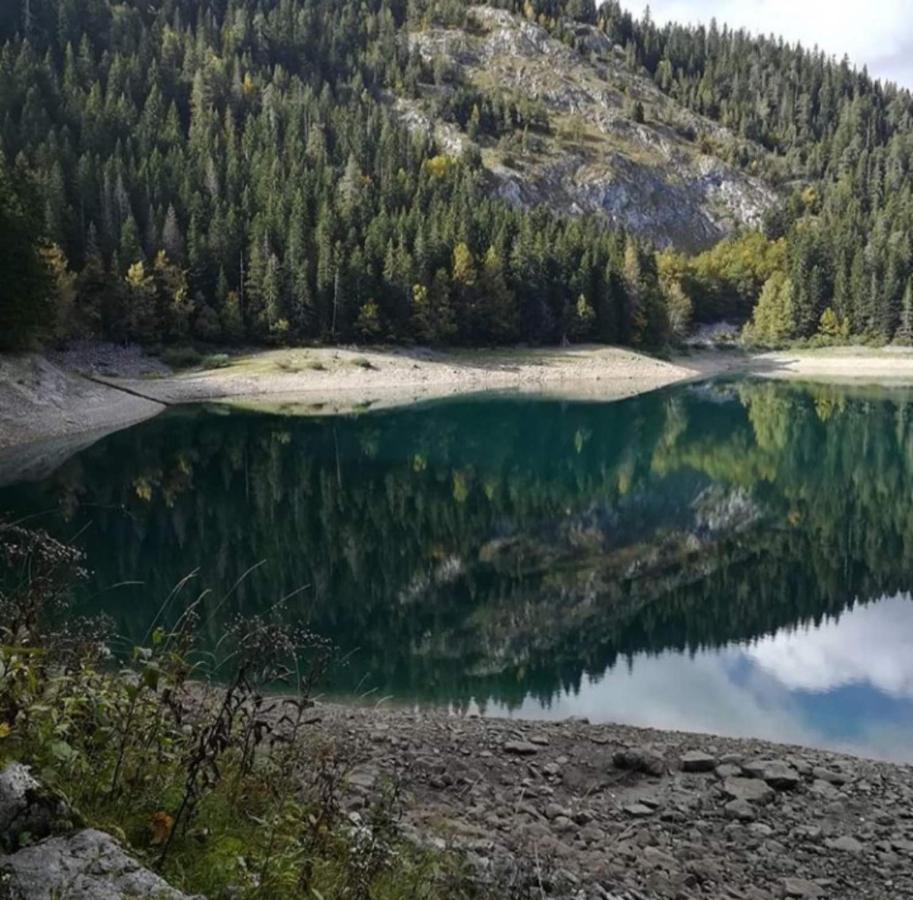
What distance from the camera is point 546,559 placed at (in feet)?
77.0

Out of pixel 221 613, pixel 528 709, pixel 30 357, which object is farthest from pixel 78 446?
pixel 528 709

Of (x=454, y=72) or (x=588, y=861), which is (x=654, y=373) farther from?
(x=454, y=72)

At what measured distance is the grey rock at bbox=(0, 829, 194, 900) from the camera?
2.90 meters

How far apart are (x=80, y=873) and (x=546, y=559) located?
20.9m

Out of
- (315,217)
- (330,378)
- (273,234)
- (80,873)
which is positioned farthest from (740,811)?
(315,217)

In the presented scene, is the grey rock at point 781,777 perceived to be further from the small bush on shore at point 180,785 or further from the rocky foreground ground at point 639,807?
the small bush on shore at point 180,785

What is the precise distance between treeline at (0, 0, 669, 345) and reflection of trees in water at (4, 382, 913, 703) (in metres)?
18.4

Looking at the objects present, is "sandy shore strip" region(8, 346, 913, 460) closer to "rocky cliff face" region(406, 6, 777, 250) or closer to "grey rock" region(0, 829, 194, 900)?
→ "grey rock" region(0, 829, 194, 900)

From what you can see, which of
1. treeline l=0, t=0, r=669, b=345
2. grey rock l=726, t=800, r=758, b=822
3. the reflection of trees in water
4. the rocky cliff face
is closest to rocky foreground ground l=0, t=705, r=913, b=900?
grey rock l=726, t=800, r=758, b=822

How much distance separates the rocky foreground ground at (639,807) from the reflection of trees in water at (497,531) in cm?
363

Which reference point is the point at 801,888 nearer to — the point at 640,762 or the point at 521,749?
the point at 640,762

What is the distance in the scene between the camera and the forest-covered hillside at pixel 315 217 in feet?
239

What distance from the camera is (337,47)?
175250 millimetres

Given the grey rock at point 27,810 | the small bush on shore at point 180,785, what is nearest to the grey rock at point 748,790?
the small bush on shore at point 180,785
